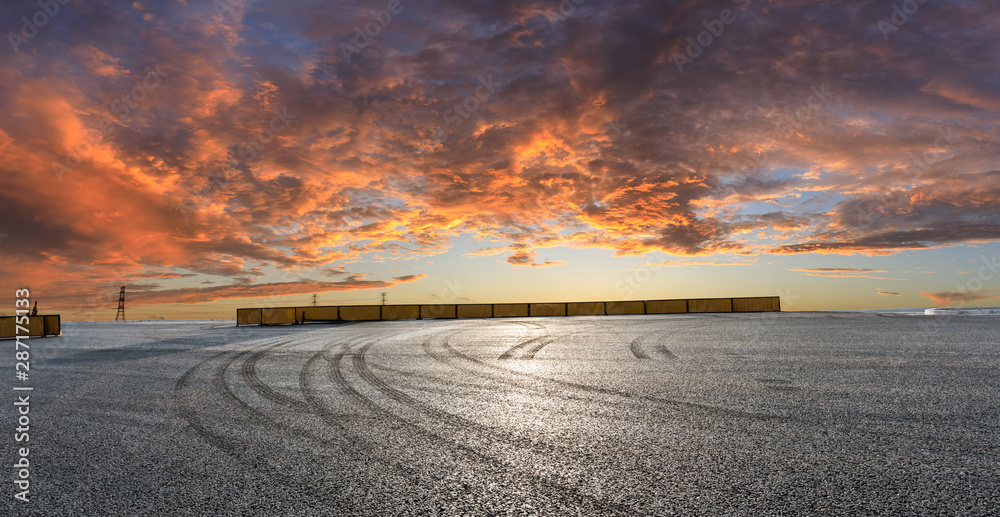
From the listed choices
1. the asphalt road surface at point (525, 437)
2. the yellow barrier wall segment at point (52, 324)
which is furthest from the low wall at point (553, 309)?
the asphalt road surface at point (525, 437)

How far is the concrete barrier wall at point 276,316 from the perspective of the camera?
34094mm

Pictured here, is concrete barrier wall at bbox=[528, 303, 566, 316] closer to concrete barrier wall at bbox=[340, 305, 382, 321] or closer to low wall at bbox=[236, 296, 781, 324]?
low wall at bbox=[236, 296, 781, 324]

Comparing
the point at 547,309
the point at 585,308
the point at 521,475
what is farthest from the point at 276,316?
the point at 521,475

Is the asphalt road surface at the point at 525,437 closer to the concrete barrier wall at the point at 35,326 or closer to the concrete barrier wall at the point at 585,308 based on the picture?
the concrete barrier wall at the point at 35,326

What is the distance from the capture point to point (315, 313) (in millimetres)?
35344

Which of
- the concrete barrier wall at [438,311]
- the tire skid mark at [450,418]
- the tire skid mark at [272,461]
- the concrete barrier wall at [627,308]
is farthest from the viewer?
the concrete barrier wall at [627,308]

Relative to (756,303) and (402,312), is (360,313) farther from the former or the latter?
(756,303)

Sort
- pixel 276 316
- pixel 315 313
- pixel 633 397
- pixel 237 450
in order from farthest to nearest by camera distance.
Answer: pixel 315 313 → pixel 276 316 → pixel 633 397 → pixel 237 450

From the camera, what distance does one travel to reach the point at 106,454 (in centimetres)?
529

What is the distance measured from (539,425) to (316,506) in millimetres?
2841

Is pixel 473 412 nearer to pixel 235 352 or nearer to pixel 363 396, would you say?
pixel 363 396

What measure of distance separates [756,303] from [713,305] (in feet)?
10.4

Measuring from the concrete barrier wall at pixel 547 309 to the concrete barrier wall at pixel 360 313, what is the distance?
11199mm

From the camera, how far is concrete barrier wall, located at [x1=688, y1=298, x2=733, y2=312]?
3775cm
